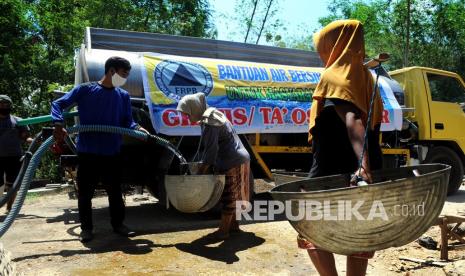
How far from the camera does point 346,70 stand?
2.22 meters

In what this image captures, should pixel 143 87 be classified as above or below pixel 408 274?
above

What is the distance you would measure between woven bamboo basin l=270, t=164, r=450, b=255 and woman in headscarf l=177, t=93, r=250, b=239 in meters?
2.39

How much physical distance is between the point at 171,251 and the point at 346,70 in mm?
2662

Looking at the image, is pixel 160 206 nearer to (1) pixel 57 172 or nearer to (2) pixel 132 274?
(2) pixel 132 274

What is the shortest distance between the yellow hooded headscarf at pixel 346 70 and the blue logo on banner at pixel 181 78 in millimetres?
3357

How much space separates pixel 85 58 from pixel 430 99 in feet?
19.8

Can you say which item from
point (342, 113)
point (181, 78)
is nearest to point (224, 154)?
point (181, 78)

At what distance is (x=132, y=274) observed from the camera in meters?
3.59

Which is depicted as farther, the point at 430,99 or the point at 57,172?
the point at 57,172

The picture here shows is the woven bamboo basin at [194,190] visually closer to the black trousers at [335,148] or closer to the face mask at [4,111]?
the black trousers at [335,148]

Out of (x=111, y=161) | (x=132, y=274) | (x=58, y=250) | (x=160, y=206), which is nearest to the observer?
(x=132, y=274)

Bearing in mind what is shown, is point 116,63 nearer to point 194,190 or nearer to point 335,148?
point 194,190

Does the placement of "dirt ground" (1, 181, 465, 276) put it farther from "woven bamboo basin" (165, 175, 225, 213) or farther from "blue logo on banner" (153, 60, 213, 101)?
"blue logo on banner" (153, 60, 213, 101)

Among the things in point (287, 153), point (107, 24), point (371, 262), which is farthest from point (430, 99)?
point (107, 24)
